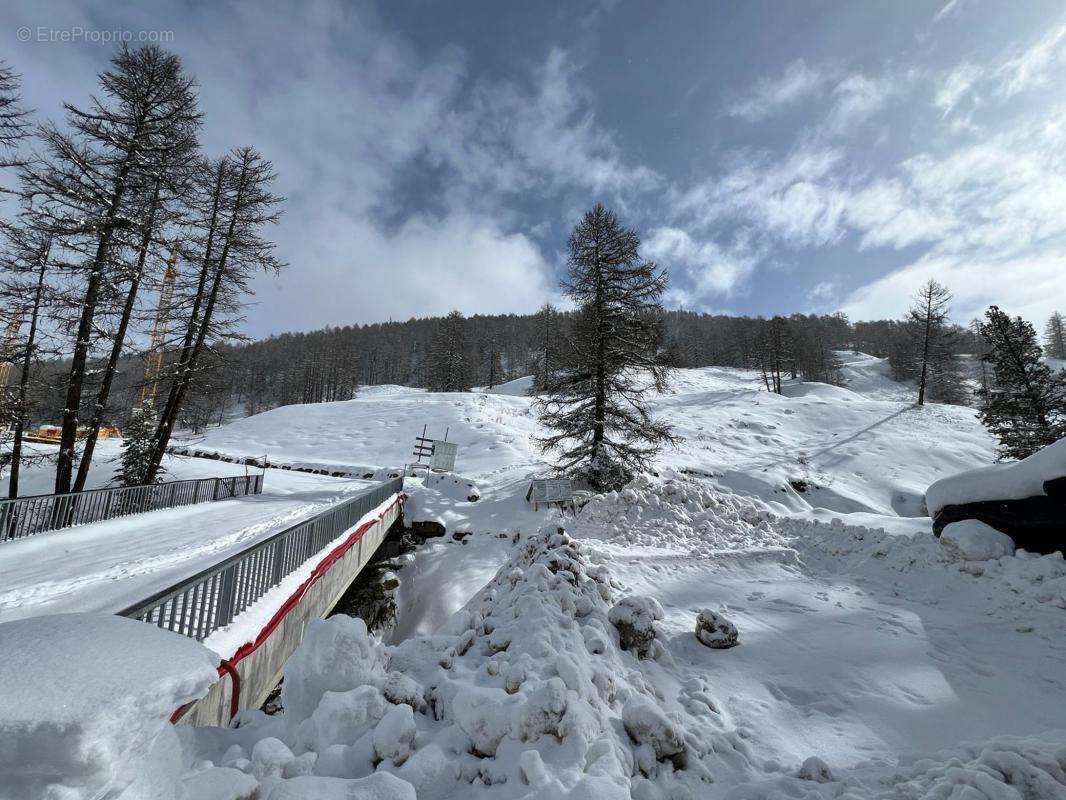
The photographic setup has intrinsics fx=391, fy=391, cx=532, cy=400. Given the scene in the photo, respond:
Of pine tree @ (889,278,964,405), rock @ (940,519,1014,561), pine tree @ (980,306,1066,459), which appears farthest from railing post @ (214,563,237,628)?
pine tree @ (889,278,964,405)

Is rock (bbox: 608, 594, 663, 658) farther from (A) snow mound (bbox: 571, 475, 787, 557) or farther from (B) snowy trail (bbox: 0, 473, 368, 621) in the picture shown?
(B) snowy trail (bbox: 0, 473, 368, 621)

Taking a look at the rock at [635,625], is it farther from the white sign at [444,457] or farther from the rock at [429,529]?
the white sign at [444,457]

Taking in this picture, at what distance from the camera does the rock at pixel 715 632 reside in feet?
18.3

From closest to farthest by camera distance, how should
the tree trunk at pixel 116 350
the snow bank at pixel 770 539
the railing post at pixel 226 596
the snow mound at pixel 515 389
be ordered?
the railing post at pixel 226 596 → the snow bank at pixel 770 539 → the tree trunk at pixel 116 350 → the snow mound at pixel 515 389

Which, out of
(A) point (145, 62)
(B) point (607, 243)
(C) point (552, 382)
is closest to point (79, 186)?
(A) point (145, 62)

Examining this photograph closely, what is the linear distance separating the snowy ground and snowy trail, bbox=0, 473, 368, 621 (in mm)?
4346

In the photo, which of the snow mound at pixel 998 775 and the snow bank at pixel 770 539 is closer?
the snow mound at pixel 998 775

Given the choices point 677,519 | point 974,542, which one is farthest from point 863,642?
point 677,519

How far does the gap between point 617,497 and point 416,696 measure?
1077 centimetres

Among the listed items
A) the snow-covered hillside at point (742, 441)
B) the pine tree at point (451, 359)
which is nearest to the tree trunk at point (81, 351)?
the snow-covered hillside at point (742, 441)

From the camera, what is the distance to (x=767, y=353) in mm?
48844

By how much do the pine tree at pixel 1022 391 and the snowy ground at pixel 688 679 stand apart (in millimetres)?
10215

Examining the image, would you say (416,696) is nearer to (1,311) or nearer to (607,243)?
(607,243)

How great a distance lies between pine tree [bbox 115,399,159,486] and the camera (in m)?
15.8
